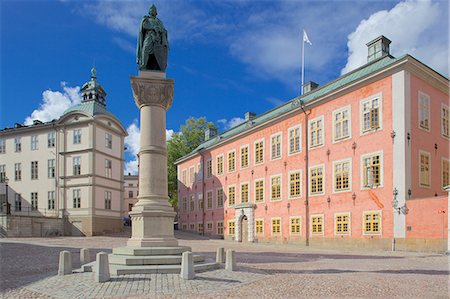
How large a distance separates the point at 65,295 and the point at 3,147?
41682 mm

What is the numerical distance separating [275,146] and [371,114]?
33.9 feet

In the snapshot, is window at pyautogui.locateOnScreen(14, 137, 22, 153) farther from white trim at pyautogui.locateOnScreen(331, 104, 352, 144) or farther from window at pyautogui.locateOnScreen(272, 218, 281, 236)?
white trim at pyautogui.locateOnScreen(331, 104, 352, 144)

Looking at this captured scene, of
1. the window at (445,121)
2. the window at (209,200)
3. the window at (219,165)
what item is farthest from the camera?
the window at (209,200)

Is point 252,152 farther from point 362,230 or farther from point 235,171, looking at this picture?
point 362,230

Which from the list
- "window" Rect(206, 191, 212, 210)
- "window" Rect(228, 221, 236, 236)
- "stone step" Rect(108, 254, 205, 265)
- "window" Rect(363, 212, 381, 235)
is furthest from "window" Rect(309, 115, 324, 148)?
"stone step" Rect(108, 254, 205, 265)

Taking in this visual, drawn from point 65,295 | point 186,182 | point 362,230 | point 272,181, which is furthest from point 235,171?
point 65,295

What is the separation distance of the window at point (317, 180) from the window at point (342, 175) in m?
1.19

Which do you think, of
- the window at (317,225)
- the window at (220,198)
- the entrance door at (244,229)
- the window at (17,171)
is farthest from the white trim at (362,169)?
the window at (17,171)

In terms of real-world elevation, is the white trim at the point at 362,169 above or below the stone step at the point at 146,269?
above

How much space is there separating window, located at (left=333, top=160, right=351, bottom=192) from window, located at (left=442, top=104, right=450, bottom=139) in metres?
6.75

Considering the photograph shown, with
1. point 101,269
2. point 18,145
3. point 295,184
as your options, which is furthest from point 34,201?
point 101,269

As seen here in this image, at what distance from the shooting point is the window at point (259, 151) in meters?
36.0

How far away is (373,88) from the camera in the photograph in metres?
25.5

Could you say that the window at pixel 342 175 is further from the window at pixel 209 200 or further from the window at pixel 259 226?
the window at pixel 209 200
